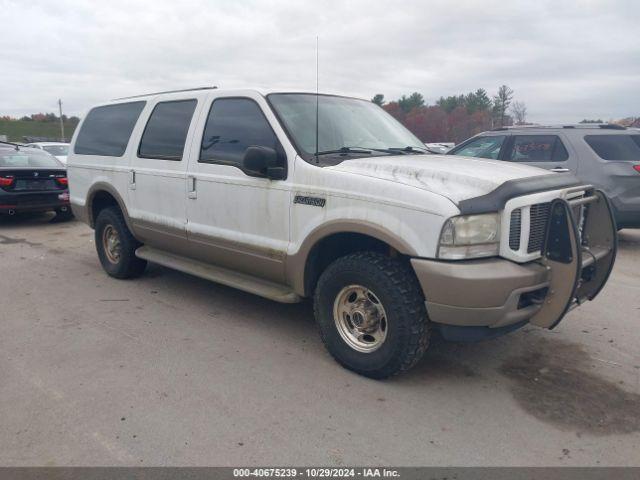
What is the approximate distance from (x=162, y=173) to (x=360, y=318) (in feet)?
8.17

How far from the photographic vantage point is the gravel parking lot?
9.38ft

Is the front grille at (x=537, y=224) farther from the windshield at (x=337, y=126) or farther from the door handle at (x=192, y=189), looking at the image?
the door handle at (x=192, y=189)

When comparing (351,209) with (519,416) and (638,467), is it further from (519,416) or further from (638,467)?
(638,467)

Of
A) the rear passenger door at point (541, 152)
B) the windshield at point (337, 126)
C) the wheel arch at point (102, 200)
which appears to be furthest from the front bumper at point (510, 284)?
the rear passenger door at point (541, 152)

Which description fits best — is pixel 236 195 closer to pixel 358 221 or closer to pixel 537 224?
pixel 358 221

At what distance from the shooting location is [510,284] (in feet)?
10.2

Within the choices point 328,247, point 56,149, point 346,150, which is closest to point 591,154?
point 346,150

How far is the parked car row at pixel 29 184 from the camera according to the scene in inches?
361

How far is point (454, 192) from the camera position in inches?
126

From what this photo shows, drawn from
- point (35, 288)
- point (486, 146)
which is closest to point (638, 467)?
point (35, 288)

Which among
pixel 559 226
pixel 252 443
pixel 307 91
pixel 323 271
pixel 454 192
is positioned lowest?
pixel 252 443

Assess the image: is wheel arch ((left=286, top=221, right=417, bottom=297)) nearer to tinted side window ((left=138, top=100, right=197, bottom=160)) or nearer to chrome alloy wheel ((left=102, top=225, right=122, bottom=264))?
tinted side window ((left=138, top=100, right=197, bottom=160))

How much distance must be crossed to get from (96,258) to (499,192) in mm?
5783

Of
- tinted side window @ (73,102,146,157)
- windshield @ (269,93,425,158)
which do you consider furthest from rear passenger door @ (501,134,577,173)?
tinted side window @ (73,102,146,157)
